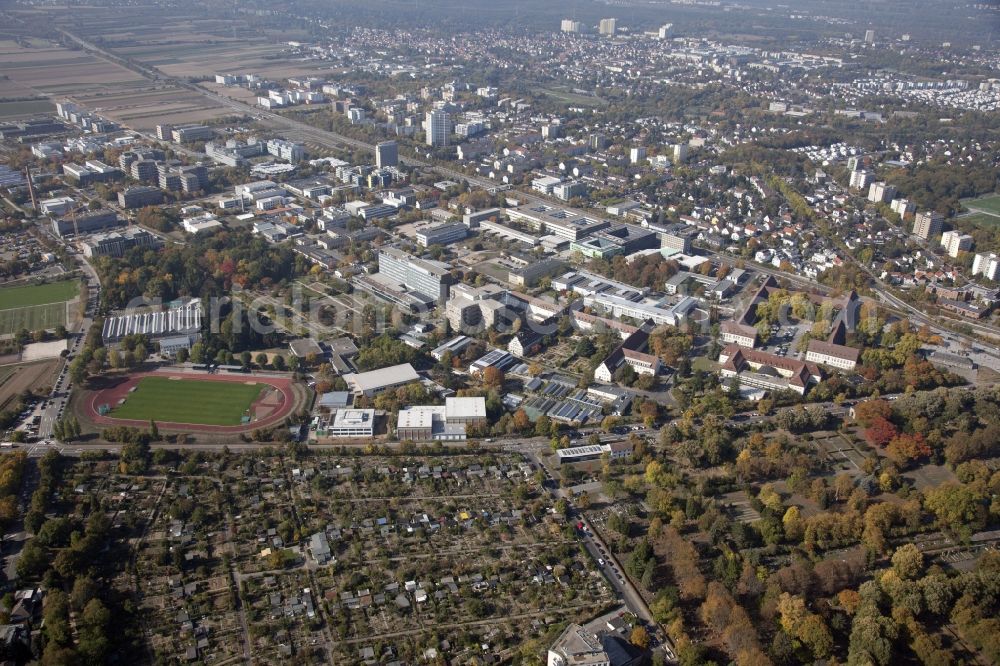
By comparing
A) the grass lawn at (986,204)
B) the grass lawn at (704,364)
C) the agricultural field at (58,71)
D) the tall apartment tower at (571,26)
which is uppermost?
the tall apartment tower at (571,26)

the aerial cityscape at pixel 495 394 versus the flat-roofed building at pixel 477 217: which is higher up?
the flat-roofed building at pixel 477 217

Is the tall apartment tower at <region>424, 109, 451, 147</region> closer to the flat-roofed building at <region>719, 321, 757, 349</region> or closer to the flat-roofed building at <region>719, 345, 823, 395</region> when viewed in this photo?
the flat-roofed building at <region>719, 321, 757, 349</region>

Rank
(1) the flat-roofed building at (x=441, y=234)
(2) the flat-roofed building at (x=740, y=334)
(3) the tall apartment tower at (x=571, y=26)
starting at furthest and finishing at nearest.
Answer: (3) the tall apartment tower at (x=571, y=26)
(1) the flat-roofed building at (x=441, y=234)
(2) the flat-roofed building at (x=740, y=334)

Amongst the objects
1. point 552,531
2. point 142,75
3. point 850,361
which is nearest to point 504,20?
point 142,75

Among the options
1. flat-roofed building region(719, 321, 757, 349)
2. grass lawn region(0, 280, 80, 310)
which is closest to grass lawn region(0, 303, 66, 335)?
grass lawn region(0, 280, 80, 310)

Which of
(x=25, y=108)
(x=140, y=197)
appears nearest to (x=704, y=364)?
(x=140, y=197)

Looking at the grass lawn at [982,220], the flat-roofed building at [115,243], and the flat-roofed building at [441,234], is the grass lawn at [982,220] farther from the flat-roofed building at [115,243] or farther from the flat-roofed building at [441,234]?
the flat-roofed building at [115,243]

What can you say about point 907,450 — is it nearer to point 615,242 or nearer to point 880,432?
point 880,432

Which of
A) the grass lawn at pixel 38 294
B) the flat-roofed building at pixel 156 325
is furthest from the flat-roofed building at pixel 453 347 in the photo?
the grass lawn at pixel 38 294
